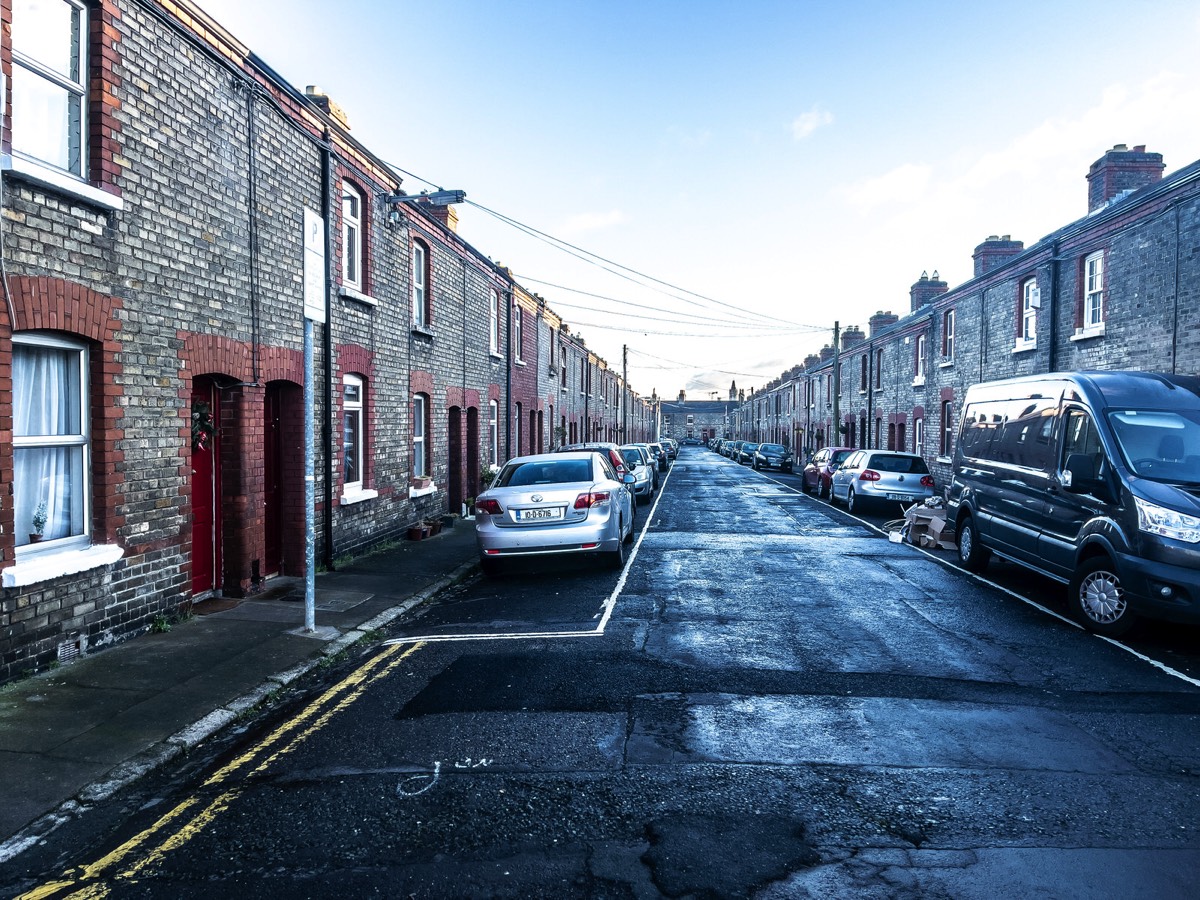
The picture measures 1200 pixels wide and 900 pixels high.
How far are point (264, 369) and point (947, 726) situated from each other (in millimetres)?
8155

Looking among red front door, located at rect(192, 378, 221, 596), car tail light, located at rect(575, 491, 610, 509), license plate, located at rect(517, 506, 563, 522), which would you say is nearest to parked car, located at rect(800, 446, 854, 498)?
car tail light, located at rect(575, 491, 610, 509)

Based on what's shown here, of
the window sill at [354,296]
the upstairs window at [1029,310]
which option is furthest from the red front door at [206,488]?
the upstairs window at [1029,310]

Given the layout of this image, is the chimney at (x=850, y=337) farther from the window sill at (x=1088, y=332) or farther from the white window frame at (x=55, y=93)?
the white window frame at (x=55, y=93)

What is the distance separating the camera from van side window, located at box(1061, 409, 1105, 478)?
26.1 ft

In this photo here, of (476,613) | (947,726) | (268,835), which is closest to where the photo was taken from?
(268,835)

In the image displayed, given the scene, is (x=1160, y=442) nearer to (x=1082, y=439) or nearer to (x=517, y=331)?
(x=1082, y=439)

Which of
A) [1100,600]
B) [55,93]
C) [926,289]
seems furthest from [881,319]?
[55,93]

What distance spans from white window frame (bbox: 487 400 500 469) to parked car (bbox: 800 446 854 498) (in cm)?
959

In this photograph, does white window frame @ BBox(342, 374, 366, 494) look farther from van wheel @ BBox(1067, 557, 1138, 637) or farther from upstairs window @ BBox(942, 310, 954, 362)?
upstairs window @ BBox(942, 310, 954, 362)

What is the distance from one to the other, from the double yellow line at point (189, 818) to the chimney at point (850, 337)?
40.3 metres

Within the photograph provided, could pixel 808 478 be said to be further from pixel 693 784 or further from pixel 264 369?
pixel 693 784

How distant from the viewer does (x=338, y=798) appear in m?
4.16

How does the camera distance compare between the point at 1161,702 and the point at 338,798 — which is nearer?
the point at 338,798

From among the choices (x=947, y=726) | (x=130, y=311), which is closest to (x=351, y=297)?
(x=130, y=311)
